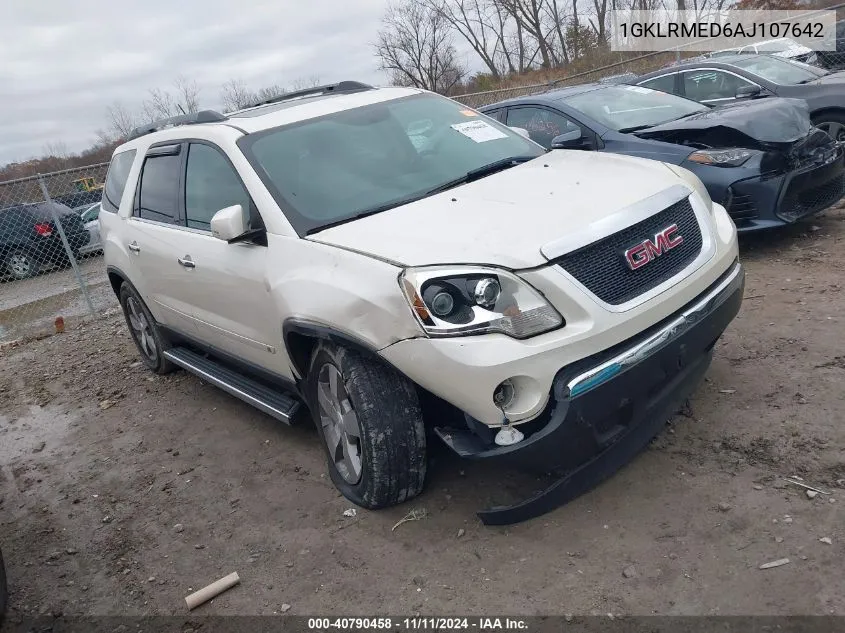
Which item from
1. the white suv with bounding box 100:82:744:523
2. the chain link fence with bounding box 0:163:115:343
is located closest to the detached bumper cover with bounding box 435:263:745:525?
the white suv with bounding box 100:82:744:523

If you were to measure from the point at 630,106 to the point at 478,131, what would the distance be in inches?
124

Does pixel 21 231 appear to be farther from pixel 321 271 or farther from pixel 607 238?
pixel 607 238

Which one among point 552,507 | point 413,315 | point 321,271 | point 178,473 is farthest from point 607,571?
point 178,473

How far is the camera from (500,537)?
305 centimetres

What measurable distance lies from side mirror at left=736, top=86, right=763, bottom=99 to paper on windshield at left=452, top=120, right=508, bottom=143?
456 cm

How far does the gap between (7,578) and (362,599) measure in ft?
6.42

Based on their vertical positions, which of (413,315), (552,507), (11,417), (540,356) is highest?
(413,315)

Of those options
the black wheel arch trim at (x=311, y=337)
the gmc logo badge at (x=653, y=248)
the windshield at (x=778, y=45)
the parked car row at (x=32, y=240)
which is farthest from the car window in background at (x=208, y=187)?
the windshield at (x=778, y=45)

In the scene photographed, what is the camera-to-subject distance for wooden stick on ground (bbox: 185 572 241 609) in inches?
119

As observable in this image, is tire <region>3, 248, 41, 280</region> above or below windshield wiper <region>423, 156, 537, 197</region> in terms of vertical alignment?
below

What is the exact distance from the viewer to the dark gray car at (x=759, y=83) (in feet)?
25.1

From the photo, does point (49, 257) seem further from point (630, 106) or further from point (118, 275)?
point (630, 106)

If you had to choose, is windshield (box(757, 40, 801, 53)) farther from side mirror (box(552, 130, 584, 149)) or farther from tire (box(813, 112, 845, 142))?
side mirror (box(552, 130, 584, 149))

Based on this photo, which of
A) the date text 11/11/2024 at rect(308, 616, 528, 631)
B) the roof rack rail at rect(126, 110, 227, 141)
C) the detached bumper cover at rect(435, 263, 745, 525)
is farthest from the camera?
the roof rack rail at rect(126, 110, 227, 141)
